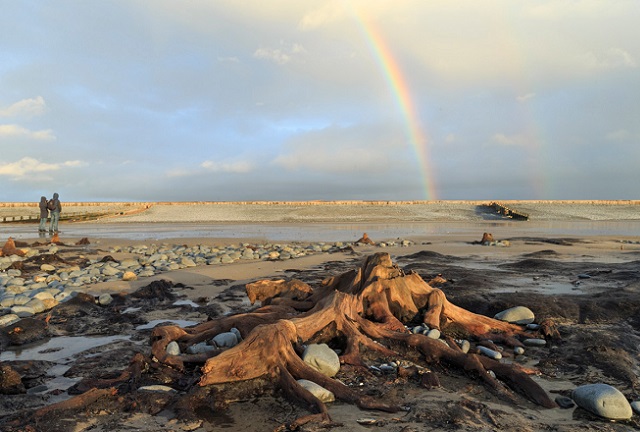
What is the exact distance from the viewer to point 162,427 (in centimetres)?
378

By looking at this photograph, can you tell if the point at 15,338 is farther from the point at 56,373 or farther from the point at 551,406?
the point at 551,406

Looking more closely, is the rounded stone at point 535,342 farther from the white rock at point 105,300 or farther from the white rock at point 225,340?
the white rock at point 105,300

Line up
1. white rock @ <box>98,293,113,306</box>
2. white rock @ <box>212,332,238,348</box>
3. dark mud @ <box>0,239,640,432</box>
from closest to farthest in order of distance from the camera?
dark mud @ <box>0,239,640,432</box> → white rock @ <box>212,332,238,348</box> → white rock @ <box>98,293,113,306</box>

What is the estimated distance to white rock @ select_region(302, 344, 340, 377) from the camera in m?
4.86

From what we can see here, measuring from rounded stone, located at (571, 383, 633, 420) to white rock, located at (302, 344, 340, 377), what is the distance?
8.29ft

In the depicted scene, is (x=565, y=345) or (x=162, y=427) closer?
(x=162, y=427)

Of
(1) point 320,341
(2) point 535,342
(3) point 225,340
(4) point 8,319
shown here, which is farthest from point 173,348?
(2) point 535,342

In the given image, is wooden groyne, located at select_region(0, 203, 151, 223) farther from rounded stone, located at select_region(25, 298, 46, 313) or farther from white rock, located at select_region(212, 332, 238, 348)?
white rock, located at select_region(212, 332, 238, 348)

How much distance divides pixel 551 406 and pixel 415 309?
296 cm

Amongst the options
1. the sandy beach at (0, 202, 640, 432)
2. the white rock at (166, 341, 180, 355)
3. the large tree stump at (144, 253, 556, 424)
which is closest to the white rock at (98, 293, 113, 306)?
the sandy beach at (0, 202, 640, 432)

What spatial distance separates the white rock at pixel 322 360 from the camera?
486cm

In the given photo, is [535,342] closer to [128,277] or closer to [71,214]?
[128,277]

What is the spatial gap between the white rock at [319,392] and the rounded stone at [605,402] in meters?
2.50

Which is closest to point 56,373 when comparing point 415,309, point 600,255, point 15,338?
point 15,338
